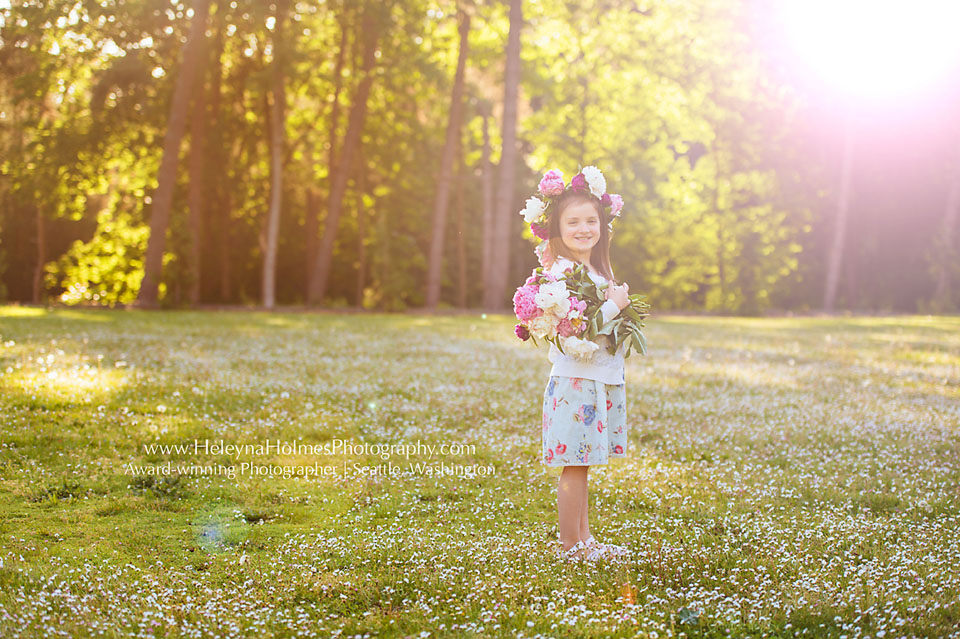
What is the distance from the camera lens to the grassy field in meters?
4.36

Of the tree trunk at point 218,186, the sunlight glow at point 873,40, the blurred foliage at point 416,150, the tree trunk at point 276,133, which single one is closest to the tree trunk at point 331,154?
the blurred foliage at point 416,150

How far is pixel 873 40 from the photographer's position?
3541cm

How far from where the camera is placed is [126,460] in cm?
734

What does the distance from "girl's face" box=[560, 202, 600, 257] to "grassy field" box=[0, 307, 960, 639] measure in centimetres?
205

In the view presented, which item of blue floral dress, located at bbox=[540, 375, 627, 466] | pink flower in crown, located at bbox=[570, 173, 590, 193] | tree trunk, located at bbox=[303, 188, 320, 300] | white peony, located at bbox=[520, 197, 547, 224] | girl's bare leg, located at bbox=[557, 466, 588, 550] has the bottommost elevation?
girl's bare leg, located at bbox=[557, 466, 588, 550]

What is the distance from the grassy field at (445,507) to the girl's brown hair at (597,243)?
1.95m

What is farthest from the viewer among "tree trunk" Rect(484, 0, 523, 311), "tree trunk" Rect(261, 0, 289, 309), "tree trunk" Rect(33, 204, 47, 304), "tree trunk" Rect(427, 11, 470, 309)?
"tree trunk" Rect(33, 204, 47, 304)

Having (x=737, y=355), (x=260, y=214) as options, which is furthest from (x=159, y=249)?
(x=737, y=355)

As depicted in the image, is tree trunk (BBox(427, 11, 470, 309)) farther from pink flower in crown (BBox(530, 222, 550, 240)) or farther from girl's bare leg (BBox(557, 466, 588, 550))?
girl's bare leg (BBox(557, 466, 588, 550))

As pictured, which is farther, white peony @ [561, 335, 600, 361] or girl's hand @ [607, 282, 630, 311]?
girl's hand @ [607, 282, 630, 311]

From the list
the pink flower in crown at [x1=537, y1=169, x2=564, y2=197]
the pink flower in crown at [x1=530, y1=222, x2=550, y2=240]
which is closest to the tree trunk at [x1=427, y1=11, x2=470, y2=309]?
the pink flower in crown at [x1=530, y1=222, x2=550, y2=240]

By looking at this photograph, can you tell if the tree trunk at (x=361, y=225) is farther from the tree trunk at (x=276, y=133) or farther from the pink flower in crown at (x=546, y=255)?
the pink flower in crown at (x=546, y=255)

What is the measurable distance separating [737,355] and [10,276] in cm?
2986

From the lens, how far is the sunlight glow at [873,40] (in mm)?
34906
